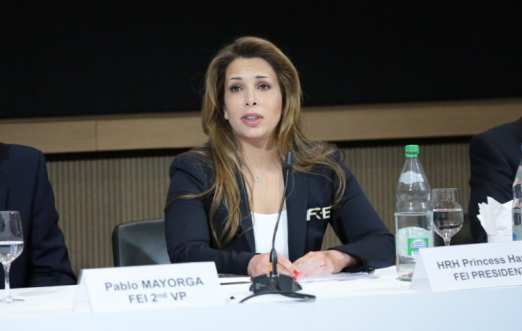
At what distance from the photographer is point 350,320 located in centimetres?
131

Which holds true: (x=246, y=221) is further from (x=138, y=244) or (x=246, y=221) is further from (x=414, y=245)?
(x=414, y=245)


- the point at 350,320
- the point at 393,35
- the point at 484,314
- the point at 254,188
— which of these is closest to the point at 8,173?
the point at 254,188

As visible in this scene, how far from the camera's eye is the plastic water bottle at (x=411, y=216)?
1726mm

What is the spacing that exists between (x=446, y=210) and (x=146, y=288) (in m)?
→ 0.83

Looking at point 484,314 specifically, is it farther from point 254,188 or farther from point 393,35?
point 393,35

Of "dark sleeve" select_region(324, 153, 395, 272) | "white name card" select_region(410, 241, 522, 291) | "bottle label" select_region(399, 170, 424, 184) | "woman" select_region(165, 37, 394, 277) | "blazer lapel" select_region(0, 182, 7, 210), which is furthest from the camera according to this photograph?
"woman" select_region(165, 37, 394, 277)

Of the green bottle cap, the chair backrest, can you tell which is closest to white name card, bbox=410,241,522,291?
the green bottle cap

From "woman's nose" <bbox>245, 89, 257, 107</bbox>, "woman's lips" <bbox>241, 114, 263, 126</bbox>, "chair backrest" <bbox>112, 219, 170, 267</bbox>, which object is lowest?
"chair backrest" <bbox>112, 219, 170, 267</bbox>

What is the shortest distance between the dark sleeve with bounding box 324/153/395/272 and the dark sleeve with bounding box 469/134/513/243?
28 cm

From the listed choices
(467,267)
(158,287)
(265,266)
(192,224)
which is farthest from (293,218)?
(158,287)

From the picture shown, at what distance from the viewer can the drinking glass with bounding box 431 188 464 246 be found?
1.79 m

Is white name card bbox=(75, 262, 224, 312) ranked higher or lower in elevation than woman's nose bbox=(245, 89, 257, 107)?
lower

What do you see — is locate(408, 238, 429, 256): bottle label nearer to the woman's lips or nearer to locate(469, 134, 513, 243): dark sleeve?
locate(469, 134, 513, 243): dark sleeve

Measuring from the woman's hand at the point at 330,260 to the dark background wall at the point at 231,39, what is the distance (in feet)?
7.50
